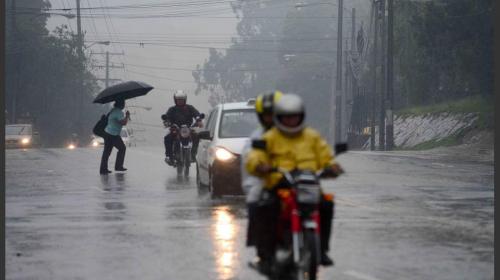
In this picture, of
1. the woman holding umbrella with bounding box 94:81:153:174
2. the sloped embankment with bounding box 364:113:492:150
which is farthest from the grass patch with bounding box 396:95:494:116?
the woman holding umbrella with bounding box 94:81:153:174

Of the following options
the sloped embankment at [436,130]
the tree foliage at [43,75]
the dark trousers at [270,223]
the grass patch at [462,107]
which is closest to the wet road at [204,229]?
the dark trousers at [270,223]

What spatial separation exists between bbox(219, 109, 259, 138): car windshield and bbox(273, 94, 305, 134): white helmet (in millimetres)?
10805

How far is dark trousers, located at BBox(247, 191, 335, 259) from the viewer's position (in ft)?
28.7

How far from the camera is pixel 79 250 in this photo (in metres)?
12.7

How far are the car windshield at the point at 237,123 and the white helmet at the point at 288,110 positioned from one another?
10.8 meters

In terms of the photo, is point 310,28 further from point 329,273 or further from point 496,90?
point 329,273

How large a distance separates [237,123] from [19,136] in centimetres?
4128

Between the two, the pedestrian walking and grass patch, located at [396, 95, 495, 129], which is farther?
grass patch, located at [396, 95, 495, 129]

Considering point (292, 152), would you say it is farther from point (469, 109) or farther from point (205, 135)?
point (469, 109)

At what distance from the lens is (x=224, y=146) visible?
18906mm

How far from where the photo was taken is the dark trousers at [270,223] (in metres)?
8.76

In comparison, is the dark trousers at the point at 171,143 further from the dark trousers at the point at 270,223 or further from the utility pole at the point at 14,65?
the utility pole at the point at 14,65

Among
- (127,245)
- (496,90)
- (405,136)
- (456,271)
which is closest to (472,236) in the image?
(456,271)

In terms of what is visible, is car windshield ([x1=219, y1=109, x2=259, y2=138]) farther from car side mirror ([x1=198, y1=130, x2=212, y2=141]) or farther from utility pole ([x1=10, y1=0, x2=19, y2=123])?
utility pole ([x1=10, y1=0, x2=19, y2=123])
